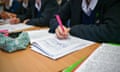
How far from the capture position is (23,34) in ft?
3.11

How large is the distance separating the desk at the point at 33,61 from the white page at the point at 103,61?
8 centimetres

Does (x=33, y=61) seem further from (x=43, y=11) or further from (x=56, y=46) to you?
(x=43, y=11)

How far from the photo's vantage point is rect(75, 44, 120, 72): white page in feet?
2.10

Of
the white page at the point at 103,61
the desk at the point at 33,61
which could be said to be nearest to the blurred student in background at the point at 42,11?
the desk at the point at 33,61

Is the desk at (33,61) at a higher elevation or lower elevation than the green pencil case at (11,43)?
lower

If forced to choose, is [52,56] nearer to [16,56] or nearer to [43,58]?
[43,58]

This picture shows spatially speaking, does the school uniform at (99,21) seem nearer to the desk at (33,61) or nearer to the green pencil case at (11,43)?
the desk at (33,61)

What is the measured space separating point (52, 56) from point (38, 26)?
81 cm

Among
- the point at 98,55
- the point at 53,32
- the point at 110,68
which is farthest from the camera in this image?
the point at 53,32

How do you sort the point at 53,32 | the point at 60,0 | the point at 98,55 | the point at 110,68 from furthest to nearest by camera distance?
the point at 60,0, the point at 53,32, the point at 98,55, the point at 110,68

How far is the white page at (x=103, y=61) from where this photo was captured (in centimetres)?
64

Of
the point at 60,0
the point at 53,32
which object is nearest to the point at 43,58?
the point at 53,32

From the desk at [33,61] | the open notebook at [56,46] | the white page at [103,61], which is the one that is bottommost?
the desk at [33,61]

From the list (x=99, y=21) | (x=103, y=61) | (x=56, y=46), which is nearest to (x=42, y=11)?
(x=99, y=21)
